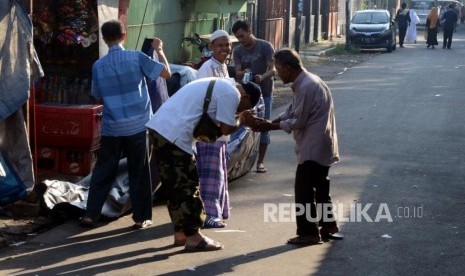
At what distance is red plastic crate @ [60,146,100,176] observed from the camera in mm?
10492

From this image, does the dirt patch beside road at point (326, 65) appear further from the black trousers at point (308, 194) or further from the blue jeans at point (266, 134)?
the black trousers at point (308, 194)

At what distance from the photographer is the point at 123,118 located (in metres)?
8.55

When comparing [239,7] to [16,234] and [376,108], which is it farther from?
[16,234]

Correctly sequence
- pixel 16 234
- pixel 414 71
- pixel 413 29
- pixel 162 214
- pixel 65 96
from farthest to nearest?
1. pixel 413 29
2. pixel 414 71
3. pixel 65 96
4. pixel 162 214
5. pixel 16 234

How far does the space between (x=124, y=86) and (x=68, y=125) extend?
1903 mm

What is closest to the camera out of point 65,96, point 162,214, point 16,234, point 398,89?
point 16,234

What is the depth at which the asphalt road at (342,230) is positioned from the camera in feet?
24.5

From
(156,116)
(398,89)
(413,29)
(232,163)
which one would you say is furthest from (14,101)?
(413,29)

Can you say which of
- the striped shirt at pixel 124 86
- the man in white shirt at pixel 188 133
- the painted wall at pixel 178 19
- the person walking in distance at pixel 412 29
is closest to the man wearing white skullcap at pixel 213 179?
the striped shirt at pixel 124 86

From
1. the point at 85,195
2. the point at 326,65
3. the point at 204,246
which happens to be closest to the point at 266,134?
the point at 85,195

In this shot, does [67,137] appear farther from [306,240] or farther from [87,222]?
[306,240]

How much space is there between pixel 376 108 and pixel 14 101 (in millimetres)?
10382

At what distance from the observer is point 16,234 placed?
8.47 m

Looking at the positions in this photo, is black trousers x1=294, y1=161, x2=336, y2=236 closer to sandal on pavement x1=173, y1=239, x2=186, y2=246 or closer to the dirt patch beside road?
sandal on pavement x1=173, y1=239, x2=186, y2=246
